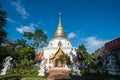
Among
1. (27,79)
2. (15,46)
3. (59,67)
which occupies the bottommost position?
(27,79)

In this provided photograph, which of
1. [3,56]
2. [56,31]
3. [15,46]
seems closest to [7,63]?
[3,56]

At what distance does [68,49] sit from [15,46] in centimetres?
1813

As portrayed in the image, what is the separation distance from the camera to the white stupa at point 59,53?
112 feet

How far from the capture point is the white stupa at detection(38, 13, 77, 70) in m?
34.1

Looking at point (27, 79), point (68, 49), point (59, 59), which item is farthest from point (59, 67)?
point (27, 79)

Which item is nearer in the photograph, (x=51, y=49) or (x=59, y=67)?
(x=59, y=67)

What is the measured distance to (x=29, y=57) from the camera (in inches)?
1626

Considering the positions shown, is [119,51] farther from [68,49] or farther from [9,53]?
[9,53]

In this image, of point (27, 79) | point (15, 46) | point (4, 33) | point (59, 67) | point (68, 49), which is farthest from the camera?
point (15, 46)

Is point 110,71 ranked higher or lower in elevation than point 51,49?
lower

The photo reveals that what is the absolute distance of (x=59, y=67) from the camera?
33750mm

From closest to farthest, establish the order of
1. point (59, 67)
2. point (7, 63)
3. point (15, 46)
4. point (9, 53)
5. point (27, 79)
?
point (27, 79) < point (7, 63) < point (59, 67) < point (9, 53) < point (15, 46)

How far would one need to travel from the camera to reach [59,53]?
3412 cm

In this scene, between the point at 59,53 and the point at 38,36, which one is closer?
the point at 59,53
